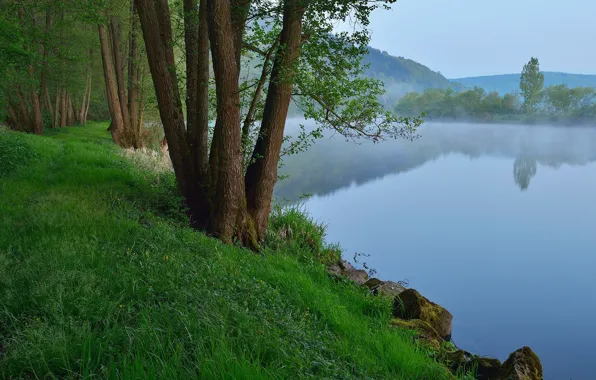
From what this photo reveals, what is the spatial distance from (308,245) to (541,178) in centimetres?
2508

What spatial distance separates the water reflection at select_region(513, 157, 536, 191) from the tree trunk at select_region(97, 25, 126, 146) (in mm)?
23344

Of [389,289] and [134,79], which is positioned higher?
[134,79]

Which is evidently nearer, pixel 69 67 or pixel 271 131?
pixel 271 131

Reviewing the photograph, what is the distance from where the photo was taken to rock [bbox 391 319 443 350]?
5.55 m

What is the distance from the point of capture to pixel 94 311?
133 inches

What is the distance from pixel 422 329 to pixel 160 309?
4024mm

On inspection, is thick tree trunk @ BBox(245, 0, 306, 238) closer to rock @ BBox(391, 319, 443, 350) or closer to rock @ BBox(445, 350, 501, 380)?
rock @ BBox(391, 319, 443, 350)

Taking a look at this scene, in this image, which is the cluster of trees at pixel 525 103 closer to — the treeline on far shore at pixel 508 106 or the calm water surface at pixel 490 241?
the treeline on far shore at pixel 508 106

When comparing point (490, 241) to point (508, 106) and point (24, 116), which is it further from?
point (508, 106)

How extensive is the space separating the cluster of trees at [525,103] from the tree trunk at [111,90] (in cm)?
6564

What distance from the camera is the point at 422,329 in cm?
596

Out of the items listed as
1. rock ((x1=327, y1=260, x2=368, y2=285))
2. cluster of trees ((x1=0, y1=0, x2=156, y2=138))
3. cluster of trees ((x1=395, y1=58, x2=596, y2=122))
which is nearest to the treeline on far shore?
cluster of trees ((x1=395, y1=58, x2=596, y2=122))

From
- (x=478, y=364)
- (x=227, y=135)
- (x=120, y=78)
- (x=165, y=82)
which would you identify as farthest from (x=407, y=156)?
(x=478, y=364)

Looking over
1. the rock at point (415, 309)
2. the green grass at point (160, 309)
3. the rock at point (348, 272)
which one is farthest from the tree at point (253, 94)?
the rock at point (415, 309)
